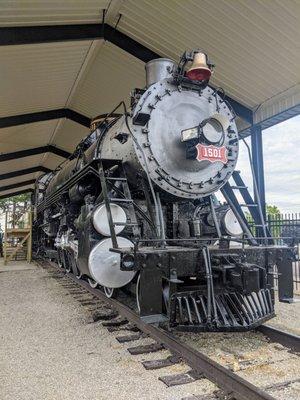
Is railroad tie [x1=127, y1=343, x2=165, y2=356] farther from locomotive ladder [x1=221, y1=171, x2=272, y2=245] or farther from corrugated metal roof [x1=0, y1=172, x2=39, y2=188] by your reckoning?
corrugated metal roof [x1=0, y1=172, x2=39, y2=188]

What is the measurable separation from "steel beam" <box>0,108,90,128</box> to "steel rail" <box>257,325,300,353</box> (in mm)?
9370

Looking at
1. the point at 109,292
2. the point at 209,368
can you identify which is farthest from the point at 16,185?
the point at 209,368

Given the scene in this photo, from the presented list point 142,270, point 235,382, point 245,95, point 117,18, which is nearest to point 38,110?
point 117,18

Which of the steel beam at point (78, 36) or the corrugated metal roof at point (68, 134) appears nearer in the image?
the steel beam at point (78, 36)

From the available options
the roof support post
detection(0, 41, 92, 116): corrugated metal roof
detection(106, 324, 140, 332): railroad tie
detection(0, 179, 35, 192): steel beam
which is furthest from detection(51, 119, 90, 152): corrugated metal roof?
detection(106, 324, 140, 332): railroad tie

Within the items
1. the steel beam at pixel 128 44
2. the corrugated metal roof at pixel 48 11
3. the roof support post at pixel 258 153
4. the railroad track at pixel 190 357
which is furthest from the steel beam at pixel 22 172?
the railroad track at pixel 190 357

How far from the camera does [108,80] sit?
31.2 ft

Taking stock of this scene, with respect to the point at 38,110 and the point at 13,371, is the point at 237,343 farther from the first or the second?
the point at 38,110

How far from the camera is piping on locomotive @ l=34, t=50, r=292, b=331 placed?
10.9ft

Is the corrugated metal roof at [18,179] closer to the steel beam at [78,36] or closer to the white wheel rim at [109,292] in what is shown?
the steel beam at [78,36]

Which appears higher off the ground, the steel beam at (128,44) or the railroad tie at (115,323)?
the steel beam at (128,44)

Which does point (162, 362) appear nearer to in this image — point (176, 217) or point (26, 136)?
point (176, 217)

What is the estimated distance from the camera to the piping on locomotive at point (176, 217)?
3324 mm

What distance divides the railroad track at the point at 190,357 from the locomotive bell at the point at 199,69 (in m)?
2.89
